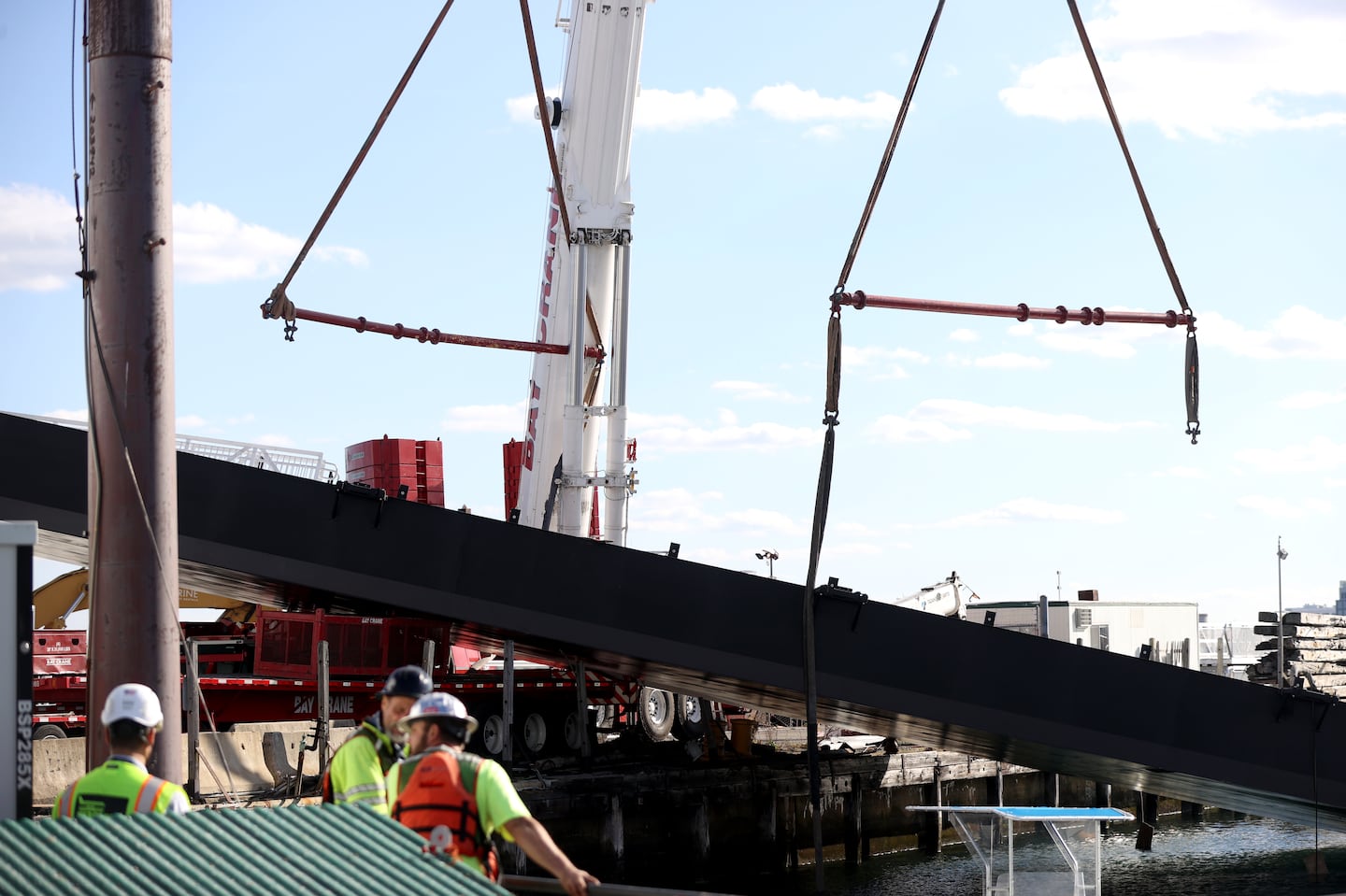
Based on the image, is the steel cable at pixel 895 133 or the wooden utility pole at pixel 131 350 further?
the steel cable at pixel 895 133

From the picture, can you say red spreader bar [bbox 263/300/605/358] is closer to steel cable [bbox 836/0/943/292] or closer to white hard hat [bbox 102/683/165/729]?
steel cable [bbox 836/0/943/292]

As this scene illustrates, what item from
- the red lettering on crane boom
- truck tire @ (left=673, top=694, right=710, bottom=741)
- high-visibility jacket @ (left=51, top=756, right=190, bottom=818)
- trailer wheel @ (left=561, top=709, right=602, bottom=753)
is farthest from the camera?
truck tire @ (left=673, top=694, right=710, bottom=741)

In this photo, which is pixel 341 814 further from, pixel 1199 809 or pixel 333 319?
pixel 1199 809

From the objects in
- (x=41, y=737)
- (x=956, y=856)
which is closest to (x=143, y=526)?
(x=41, y=737)

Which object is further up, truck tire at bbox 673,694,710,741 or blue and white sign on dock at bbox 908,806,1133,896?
blue and white sign on dock at bbox 908,806,1133,896

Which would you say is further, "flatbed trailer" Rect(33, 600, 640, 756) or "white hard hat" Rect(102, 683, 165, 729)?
"flatbed trailer" Rect(33, 600, 640, 756)

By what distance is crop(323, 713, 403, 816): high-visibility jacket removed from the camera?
569 cm

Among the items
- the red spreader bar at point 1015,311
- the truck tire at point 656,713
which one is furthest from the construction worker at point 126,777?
A: the truck tire at point 656,713

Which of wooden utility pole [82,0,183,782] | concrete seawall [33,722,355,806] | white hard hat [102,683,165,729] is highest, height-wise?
wooden utility pole [82,0,183,782]

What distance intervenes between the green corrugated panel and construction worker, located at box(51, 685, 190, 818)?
0.77m

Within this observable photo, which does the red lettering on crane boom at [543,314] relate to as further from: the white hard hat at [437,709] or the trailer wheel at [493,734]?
the white hard hat at [437,709]

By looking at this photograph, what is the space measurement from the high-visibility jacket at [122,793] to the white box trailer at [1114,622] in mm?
42059

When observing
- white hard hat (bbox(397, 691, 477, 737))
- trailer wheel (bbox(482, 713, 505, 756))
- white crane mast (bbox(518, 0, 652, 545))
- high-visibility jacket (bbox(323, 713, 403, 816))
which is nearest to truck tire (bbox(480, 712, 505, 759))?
trailer wheel (bbox(482, 713, 505, 756))

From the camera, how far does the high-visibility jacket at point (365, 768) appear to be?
224 inches
